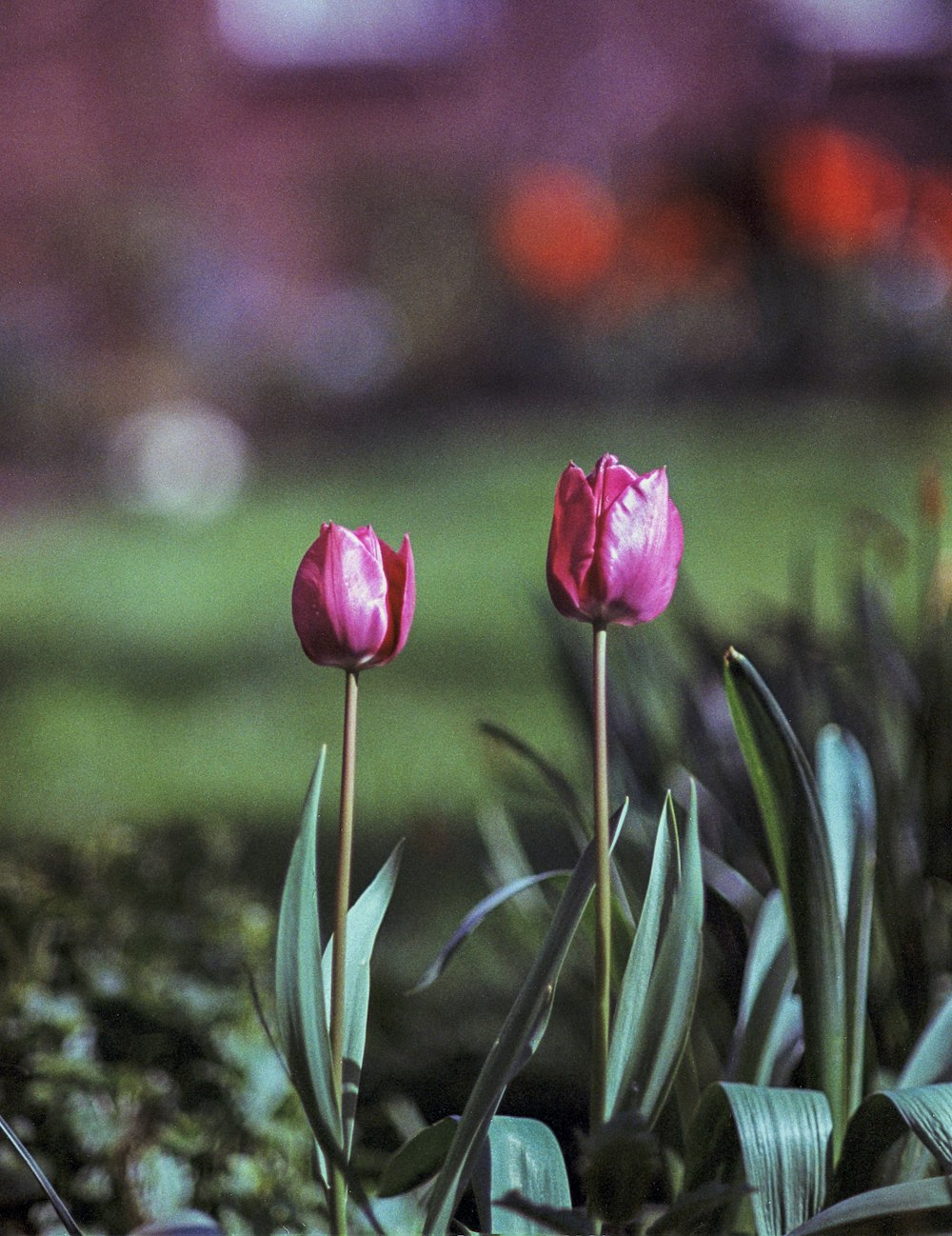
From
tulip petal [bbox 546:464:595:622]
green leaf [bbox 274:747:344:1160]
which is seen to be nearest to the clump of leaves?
green leaf [bbox 274:747:344:1160]

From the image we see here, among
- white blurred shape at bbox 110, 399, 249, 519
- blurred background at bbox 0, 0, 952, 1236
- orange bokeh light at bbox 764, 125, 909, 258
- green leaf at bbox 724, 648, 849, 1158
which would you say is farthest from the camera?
white blurred shape at bbox 110, 399, 249, 519

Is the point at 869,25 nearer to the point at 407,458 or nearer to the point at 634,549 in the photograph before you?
the point at 407,458

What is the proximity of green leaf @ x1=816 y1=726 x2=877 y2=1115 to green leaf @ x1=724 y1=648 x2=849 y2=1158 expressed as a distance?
0.04 ft

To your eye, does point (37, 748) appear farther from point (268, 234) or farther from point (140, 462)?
point (268, 234)

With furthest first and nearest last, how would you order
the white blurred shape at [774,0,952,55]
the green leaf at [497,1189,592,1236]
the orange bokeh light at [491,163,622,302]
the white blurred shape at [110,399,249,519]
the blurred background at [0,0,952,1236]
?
the white blurred shape at [774,0,952,55] < the white blurred shape at [110,399,249,519] < the orange bokeh light at [491,163,622,302] < the blurred background at [0,0,952,1236] < the green leaf at [497,1189,592,1236]

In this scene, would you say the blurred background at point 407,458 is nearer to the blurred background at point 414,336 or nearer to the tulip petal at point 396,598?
the blurred background at point 414,336

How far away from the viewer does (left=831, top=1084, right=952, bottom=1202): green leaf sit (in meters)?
0.67

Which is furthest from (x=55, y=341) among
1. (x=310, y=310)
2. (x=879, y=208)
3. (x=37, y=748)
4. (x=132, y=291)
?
(x=37, y=748)

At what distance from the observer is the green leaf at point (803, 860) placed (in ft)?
2.34

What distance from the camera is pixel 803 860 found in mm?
734

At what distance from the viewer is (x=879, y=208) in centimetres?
455

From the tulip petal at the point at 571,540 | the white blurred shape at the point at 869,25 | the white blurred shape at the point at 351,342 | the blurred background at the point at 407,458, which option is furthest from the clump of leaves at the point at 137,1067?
the white blurred shape at the point at 869,25

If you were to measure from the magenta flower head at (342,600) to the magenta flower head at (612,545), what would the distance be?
0.23 feet

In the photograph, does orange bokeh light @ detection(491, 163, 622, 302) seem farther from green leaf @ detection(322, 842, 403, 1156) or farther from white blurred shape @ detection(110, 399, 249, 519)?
green leaf @ detection(322, 842, 403, 1156)
